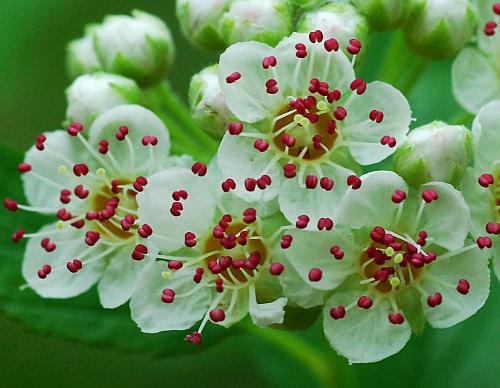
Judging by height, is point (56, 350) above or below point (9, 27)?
below

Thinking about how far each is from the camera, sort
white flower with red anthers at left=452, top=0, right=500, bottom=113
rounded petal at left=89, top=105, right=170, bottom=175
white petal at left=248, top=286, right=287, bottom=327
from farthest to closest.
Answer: white flower with red anthers at left=452, top=0, right=500, bottom=113 < rounded petal at left=89, top=105, right=170, bottom=175 < white petal at left=248, top=286, right=287, bottom=327

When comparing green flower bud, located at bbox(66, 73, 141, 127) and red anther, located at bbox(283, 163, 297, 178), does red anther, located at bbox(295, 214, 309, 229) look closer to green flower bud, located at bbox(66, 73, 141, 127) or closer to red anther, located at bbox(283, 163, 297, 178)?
red anther, located at bbox(283, 163, 297, 178)

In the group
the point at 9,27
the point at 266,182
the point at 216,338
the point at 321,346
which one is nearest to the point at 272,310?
the point at 266,182

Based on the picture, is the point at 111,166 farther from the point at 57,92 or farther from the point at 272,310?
the point at 57,92

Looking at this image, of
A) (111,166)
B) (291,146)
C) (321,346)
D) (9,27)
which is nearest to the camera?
(291,146)

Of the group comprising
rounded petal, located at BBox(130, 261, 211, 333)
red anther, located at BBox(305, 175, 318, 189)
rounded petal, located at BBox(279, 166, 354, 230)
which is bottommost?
rounded petal, located at BBox(130, 261, 211, 333)

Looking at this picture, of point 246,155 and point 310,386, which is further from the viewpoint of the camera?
point 310,386

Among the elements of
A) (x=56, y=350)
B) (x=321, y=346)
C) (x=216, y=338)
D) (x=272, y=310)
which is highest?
(x=272, y=310)

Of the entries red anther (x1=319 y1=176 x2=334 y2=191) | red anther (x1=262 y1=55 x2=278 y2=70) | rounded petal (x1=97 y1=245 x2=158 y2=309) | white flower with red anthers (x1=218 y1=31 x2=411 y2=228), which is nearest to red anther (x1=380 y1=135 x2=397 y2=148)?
white flower with red anthers (x1=218 y1=31 x2=411 y2=228)
